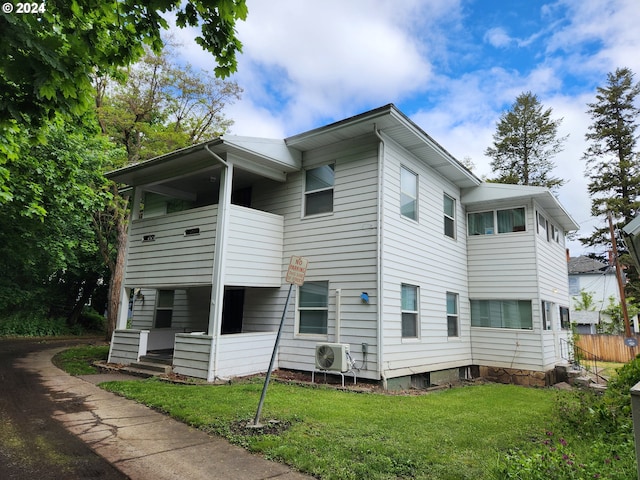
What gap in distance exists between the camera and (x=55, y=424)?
17.0 feet

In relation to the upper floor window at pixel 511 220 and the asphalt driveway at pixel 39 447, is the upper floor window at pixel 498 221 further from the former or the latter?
the asphalt driveway at pixel 39 447

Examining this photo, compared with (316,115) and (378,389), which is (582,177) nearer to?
(316,115)

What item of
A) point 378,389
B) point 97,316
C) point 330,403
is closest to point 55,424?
point 330,403

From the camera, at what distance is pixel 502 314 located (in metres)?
12.3

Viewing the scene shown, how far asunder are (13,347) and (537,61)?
20385 millimetres

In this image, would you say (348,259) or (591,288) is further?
(591,288)

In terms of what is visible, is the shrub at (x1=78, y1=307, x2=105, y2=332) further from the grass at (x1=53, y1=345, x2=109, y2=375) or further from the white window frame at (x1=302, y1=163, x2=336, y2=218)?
the white window frame at (x1=302, y1=163, x2=336, y2=218)

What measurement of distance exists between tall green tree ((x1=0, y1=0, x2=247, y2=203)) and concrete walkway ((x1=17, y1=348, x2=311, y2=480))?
3564 millimetres


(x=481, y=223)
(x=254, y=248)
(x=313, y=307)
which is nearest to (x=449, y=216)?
(x=481, y=223)

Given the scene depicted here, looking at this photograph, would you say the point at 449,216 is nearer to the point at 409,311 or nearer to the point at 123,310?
the point at 409,311

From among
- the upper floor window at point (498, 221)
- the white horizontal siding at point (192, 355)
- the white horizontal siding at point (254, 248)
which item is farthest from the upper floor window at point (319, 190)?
the upper floor window at point (498, 221)

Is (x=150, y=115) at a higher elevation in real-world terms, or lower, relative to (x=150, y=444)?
higher

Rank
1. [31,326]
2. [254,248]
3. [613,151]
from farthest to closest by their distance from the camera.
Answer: [613,151], [31,326], [254,248]

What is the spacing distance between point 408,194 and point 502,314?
5346 millimetres
